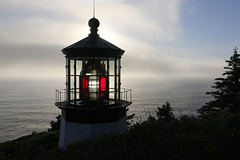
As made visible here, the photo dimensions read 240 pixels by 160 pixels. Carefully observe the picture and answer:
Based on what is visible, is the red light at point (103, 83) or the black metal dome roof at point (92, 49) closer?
the black metal dome roof at point (92, 49)

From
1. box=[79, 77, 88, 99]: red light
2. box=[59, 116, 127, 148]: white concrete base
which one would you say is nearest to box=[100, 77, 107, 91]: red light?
box=[79, 77, 88, 99]: red light

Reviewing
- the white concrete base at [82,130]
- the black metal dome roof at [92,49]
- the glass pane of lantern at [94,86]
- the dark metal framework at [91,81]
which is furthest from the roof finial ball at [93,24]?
the white concrete base at [82,130]

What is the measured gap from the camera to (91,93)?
7816mm

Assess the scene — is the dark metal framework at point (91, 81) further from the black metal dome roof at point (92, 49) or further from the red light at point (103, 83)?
the black metal dome roof at point (92, 49)

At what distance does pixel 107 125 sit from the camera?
7.69 metres

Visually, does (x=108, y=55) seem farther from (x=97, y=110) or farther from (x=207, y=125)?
(x=207, y=125)

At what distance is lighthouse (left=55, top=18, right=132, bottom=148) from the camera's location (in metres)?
7.53

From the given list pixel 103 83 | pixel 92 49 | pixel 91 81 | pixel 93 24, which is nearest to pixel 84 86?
pixel 91 81

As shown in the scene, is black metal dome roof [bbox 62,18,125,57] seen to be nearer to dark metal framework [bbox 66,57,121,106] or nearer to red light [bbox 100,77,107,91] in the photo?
dark metal framework [bbox 66,57,121,106]

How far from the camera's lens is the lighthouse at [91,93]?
7.53 meters

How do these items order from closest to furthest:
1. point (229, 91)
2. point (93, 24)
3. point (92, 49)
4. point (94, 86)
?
point (92, 49) → point (94, 86) → point (93, 24) → point (229, 91)

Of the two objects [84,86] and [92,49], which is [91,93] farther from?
[92,49]

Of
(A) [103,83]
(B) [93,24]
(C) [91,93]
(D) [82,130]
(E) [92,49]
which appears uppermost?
(B) [93,24]

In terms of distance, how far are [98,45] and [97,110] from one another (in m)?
2.70
